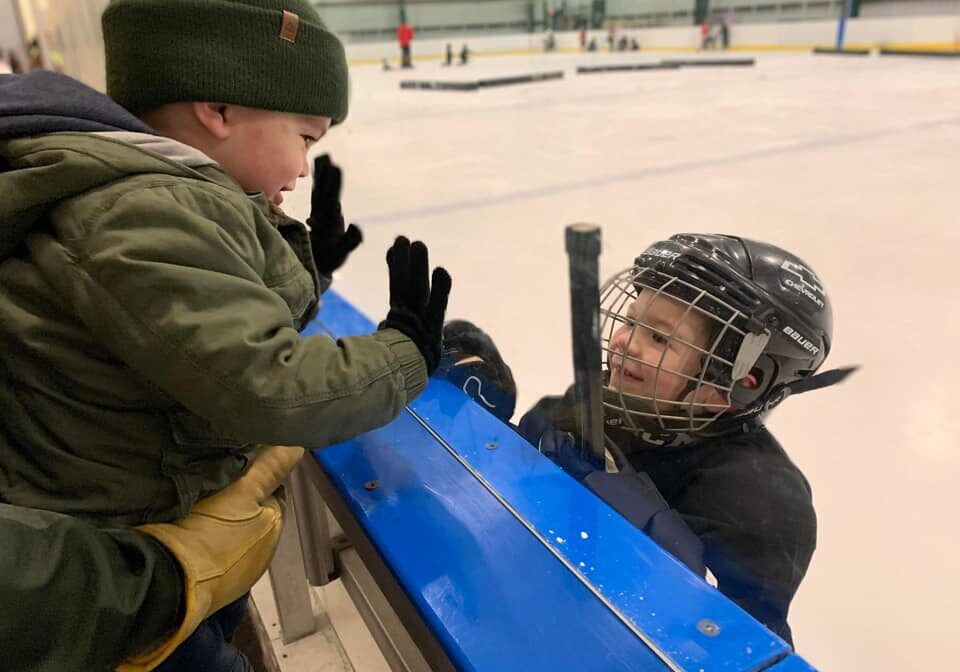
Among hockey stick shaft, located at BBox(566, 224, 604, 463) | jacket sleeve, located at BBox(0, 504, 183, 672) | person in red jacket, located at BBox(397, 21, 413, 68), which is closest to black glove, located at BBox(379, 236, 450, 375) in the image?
hockey stick shaft, located at BBox(566, 224, 604, 463)

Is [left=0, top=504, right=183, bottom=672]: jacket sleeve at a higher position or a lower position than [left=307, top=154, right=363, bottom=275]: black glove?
lower

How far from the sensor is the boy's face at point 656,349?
0.71 m

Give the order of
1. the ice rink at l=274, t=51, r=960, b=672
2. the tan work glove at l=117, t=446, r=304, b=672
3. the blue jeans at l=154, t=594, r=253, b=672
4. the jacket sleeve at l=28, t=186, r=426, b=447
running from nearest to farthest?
the jacket sleeve at l=28, t=186, r=426, b=447 → the tan work glove at l=117, t=446, r=304, b=672 → the blue jeans at l=154, t=594, r=253, b=672 → the ice rink at l=274, t=51, r=960, b=672

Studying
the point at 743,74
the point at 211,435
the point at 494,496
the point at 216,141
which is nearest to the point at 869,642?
the point at 494,496

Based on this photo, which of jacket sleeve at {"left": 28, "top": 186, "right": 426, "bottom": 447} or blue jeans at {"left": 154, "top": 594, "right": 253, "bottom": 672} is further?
blue jeans at {"left": 154, "top": 594, "right": 253, "bottom": 672}

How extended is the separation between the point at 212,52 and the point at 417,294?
237 mm

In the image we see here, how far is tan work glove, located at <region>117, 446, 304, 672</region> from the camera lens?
549 mm

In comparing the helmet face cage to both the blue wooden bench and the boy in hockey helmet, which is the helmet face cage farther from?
the blue wooden bench

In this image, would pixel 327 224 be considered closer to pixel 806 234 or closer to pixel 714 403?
pixel 714 403

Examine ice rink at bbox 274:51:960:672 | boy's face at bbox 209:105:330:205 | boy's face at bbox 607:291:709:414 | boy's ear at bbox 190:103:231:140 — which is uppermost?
boy's ear at bbox 190:103:231:140

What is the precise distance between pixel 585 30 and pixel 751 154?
9.89 metres

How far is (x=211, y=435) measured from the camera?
55cm

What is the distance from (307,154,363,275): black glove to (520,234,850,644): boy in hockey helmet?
1.06 ft

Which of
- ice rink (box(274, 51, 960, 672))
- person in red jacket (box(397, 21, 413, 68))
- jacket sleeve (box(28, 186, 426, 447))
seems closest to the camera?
jacket sleeve (box(28, 186, 426, 447))
